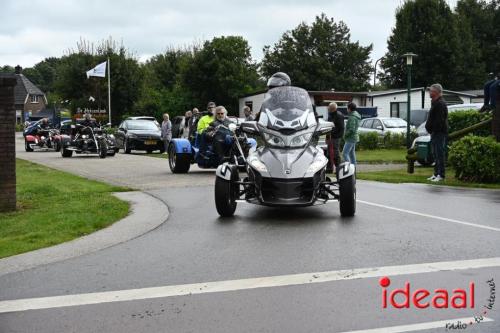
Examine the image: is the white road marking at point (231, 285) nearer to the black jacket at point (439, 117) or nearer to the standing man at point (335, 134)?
the black jacket at point (439, 117)

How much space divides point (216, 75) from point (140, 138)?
29731mm

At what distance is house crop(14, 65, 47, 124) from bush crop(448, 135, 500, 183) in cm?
11299

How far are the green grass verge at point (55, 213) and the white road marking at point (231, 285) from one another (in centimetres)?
225

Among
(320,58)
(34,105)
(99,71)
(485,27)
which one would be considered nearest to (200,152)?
(99,71)

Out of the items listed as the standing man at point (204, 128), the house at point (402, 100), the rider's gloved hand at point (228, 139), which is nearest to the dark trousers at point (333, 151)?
the rider's gloved hand at point (228, 139)

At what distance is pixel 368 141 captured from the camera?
97.4 ft

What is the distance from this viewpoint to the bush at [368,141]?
29.6 m

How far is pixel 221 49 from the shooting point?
201 feet

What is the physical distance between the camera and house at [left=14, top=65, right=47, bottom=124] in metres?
120

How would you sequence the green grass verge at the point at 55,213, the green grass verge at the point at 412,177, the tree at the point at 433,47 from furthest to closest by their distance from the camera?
the tree at the point at 433,47 → the green grass verge at the point at 412,177 → the green grass verge at the point at 55,213

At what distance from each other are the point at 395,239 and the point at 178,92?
54.5 metres

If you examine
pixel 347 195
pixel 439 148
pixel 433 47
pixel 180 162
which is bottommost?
pixel 347 195

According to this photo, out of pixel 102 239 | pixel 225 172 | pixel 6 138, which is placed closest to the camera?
pixel 102 239

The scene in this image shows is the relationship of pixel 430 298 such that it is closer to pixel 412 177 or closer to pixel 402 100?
pixel 412 177
